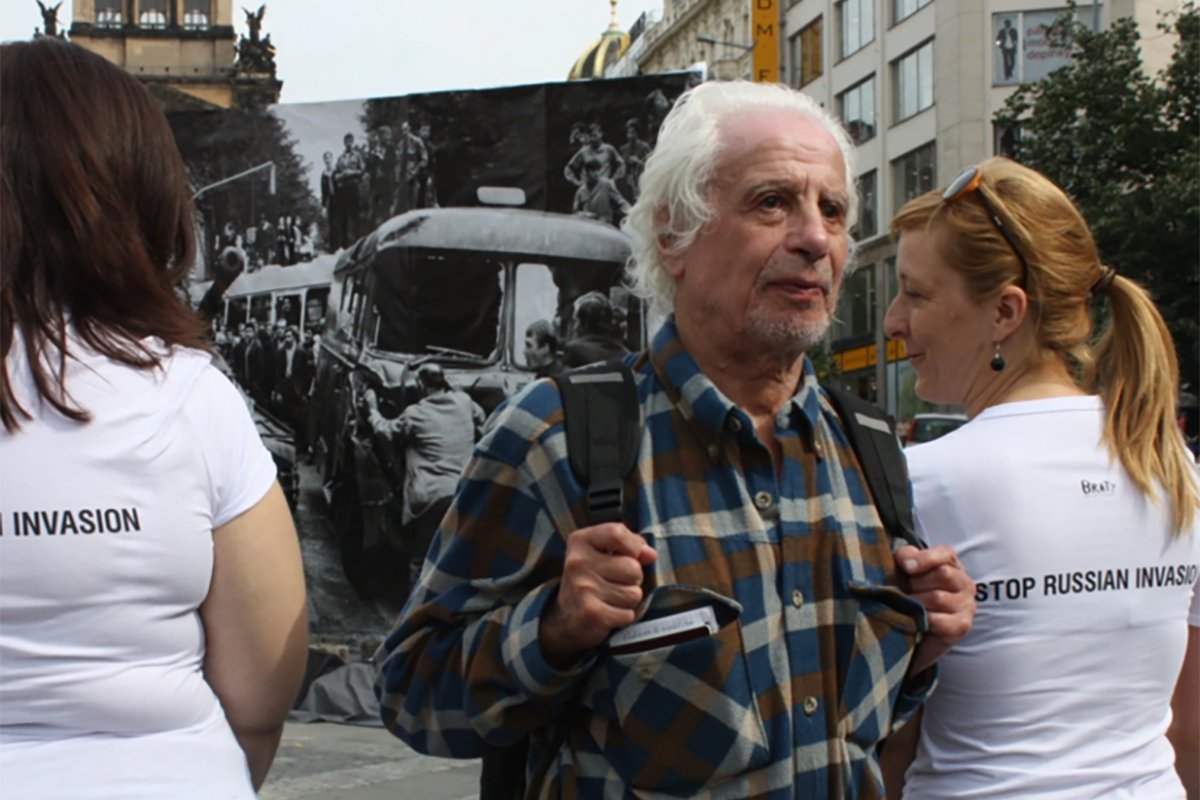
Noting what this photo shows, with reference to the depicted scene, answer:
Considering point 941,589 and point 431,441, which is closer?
point 941,589

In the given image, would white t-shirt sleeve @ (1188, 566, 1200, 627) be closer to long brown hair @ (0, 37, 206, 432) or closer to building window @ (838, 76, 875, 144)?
long brown hair @ (0, 37, 206, 432)

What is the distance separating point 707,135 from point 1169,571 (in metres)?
1.09

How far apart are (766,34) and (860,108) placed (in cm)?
557

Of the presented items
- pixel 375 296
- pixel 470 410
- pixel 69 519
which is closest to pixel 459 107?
pixel 375 296

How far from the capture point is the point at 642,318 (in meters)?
7.30

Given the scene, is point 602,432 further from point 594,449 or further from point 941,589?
point 941,589

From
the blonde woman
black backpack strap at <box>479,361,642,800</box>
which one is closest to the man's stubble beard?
black backpack strap at <box>479,361,642,800</box>

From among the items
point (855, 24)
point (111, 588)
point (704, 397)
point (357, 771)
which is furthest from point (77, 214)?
point (855, 24)

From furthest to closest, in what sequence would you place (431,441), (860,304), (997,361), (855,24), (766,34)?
(766,34)
(855,24)
(860,304)
(431,441)
(997,361)

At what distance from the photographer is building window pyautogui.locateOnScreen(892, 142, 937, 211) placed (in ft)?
138

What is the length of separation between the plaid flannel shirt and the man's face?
0.11 meters

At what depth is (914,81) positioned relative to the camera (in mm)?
43281

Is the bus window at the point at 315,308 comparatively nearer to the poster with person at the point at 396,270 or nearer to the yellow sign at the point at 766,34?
the poster with person at the point at 396,270

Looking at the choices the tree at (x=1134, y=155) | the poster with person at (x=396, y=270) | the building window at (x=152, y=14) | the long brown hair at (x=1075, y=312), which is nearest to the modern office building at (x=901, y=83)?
the tree at (x=1134, y=155)
